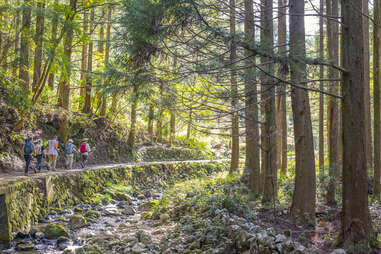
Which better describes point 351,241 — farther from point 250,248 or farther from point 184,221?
point 184,221

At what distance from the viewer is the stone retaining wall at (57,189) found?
318 inches

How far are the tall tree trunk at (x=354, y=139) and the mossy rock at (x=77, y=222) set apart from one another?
733 cm

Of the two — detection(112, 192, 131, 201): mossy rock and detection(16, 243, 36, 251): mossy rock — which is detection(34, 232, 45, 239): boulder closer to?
detection(16, 243, 36, 251): mossy rock

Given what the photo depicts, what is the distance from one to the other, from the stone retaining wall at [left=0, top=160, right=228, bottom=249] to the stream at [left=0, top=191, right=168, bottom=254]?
1.17 ft

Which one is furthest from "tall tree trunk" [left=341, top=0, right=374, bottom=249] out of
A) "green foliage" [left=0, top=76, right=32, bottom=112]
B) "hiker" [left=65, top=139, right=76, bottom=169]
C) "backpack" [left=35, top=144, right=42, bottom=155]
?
"hiker" [left=65, top=139, right=76, bottom=169]

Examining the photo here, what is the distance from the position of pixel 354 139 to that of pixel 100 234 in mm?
6685

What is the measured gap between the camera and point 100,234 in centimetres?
822

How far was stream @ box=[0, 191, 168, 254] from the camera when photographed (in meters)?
7.16

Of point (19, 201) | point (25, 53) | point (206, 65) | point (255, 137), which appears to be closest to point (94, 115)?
point (25, 53)

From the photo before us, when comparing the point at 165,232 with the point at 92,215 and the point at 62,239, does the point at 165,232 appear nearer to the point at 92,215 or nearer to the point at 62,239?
the point at 62,239

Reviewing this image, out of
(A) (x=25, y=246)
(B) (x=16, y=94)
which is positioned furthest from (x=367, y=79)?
(B) (x=16, y=94)

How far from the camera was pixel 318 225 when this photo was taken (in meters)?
7.46

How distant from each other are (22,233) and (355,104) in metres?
8.50

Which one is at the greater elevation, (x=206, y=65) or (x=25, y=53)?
(x=25, y=53)
